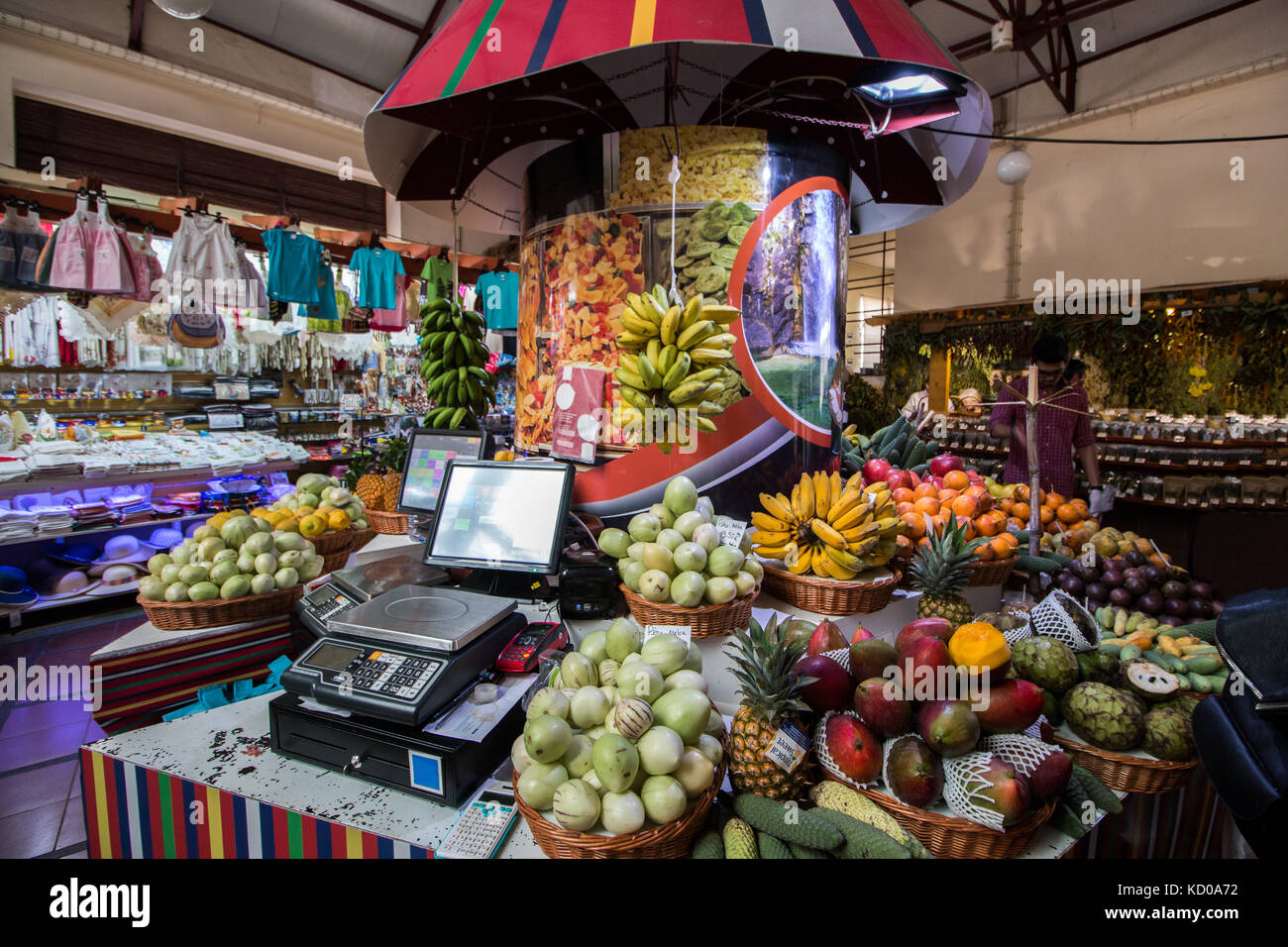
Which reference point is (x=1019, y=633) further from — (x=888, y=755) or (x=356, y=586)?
(x=356, y=586)

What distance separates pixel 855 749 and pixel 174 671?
2316mm

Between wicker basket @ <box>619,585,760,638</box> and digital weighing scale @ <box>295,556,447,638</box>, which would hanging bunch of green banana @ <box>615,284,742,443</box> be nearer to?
wicker basket @ <box>619,585,760,638</box>

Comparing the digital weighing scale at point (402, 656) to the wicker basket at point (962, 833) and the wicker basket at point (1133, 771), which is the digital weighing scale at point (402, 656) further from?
the wicker basket at point (1133, 771)

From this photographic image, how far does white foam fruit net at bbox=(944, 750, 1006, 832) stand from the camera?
1228 mm

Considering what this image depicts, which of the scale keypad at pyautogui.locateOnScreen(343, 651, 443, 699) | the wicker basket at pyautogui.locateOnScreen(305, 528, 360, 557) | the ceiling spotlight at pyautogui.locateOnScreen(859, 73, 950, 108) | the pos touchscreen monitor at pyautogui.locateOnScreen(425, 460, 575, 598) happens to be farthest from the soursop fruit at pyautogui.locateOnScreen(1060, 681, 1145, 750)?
the wicker basket at pyautogui.locateOnScreen(305, 528, 360, 557)

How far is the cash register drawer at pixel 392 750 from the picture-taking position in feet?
4.68

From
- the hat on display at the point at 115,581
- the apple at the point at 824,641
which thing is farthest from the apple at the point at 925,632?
the hat on display at the point at 115,581

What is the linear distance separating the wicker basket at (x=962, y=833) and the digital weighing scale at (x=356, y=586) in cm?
156

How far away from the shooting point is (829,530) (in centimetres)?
207

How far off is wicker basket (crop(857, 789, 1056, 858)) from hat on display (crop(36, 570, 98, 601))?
19.5 feet

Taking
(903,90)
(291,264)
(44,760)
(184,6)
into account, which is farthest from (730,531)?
(291,264)
